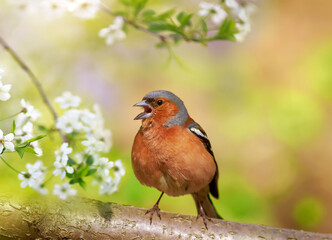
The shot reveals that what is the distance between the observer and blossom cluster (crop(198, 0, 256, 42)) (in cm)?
273

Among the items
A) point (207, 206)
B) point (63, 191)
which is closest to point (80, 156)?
point (63, 191)

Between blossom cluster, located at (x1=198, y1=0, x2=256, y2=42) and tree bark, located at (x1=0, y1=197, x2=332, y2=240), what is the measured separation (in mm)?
1248

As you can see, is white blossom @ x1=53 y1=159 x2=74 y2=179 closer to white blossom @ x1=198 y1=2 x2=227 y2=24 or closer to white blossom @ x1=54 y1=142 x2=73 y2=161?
white blossom @ x1=54 y1=142 x2=73 y2=161

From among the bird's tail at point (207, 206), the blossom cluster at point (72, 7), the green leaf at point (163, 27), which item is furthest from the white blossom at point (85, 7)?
the bird's tail at point (207, 206)

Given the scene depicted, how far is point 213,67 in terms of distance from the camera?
27.0 feet

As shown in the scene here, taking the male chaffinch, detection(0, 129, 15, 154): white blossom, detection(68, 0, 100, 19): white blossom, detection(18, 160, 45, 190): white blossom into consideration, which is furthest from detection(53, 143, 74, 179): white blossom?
detection(68, 0, 100, 19): white blossom

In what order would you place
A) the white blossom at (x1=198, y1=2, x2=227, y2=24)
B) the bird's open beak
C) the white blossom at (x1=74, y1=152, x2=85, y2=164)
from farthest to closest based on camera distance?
the bird's open beak < the white blossom at (x1=198, y1=2, x2=227, y2=24) < the white blossom at (x1=74, y1=152, x2=85, y2=164)

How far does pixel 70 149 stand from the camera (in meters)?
2.31

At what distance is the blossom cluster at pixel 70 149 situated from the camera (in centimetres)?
223

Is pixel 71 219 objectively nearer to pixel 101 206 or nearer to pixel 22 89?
pixel 101 206

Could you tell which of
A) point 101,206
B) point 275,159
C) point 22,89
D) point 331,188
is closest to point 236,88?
point 275,159

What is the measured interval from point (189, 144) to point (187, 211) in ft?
8.68

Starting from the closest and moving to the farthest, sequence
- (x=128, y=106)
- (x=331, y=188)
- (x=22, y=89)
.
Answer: (x=22, y=89) → (x=331, y=188) → (x=128, y=106)

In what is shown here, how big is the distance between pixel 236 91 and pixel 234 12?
4.94 m
